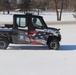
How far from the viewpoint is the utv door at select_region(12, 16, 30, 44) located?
15.0m

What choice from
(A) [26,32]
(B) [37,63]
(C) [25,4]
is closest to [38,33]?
(A) [26,32]

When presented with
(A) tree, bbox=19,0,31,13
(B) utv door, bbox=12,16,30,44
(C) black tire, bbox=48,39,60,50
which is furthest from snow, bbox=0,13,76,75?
(A) tree, bbox=19,0,31,13

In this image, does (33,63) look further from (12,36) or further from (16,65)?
(12,36)

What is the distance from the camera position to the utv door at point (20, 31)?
1498 centimetres

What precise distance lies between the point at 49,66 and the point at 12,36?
15.1 feet

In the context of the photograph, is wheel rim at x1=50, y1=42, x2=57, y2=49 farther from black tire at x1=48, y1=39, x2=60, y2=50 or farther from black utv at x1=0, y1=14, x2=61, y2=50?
black utv at x1=0, y1=14, x2=61, y2=50

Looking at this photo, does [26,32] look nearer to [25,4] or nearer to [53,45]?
[53,45]

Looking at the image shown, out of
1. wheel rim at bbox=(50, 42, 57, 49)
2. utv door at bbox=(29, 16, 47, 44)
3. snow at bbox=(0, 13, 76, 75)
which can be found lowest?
snow at bbox=(0, 13, 76, 75)

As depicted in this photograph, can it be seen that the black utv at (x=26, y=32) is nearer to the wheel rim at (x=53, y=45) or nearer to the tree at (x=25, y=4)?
the wheel rim at (x=53, y=45)

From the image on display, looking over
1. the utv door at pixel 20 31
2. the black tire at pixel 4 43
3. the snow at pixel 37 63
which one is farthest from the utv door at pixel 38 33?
the black tire at pixel 4 43

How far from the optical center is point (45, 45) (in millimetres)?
16516

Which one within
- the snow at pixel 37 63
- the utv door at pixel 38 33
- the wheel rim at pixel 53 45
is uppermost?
the utv door at pixel 38 33

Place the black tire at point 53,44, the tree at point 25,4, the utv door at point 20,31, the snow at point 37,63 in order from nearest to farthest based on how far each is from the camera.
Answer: the snow at point 37,63
the utv door at point 20,31
the black tire at point 53,44
the tree at point 25,4

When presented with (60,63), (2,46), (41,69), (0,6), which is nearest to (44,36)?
(2,46)
